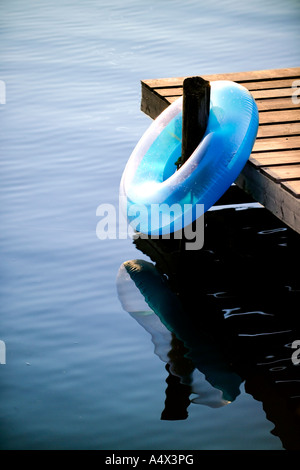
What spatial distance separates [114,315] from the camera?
3.71m

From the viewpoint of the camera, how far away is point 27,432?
9.53ft

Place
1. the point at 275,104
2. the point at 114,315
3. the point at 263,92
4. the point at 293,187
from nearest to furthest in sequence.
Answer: the point at 293,187
the point at 114,315
the point at 275,104
the point at 263,92

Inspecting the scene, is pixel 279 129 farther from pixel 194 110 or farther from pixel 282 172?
pixel 282 172

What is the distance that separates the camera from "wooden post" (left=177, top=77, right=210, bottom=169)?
383 cm

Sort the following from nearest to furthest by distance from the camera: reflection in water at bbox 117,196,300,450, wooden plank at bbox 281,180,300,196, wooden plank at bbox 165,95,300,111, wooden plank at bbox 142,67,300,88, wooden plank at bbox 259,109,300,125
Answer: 1. reflection in water at bbox 117,196,300,450
2. wooden plank at bbox 281,180,300,196
3. wooden plank at bbox 259,109,300,125
4. wooden plank at bbox 165,95,300,111
5. wooden plank at bbox 142,67,300,88

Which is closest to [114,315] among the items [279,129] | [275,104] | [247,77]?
[279,129]

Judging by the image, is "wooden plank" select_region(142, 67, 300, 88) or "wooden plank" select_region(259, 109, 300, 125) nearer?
"wooden plank" select_region(259, 109, 300, 125)

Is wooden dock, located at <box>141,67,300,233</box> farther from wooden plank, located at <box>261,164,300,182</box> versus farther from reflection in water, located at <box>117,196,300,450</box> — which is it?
reflection in water, located at <box>117,196,300,450</box>

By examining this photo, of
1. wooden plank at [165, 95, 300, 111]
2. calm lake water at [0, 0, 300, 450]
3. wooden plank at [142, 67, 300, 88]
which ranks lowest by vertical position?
calm lake water at [0, 0, 300, 450]

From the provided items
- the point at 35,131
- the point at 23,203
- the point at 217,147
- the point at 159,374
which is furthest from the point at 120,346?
the point at 35,131

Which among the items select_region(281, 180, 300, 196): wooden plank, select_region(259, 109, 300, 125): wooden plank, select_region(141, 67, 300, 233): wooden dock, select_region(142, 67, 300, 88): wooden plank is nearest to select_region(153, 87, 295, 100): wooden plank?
select_region(141, 67, 300, 233): wooden dock

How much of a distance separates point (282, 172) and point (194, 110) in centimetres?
57

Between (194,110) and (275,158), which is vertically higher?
(194,110)

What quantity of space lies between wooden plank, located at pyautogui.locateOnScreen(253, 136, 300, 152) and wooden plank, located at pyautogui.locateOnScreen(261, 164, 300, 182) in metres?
0.29
